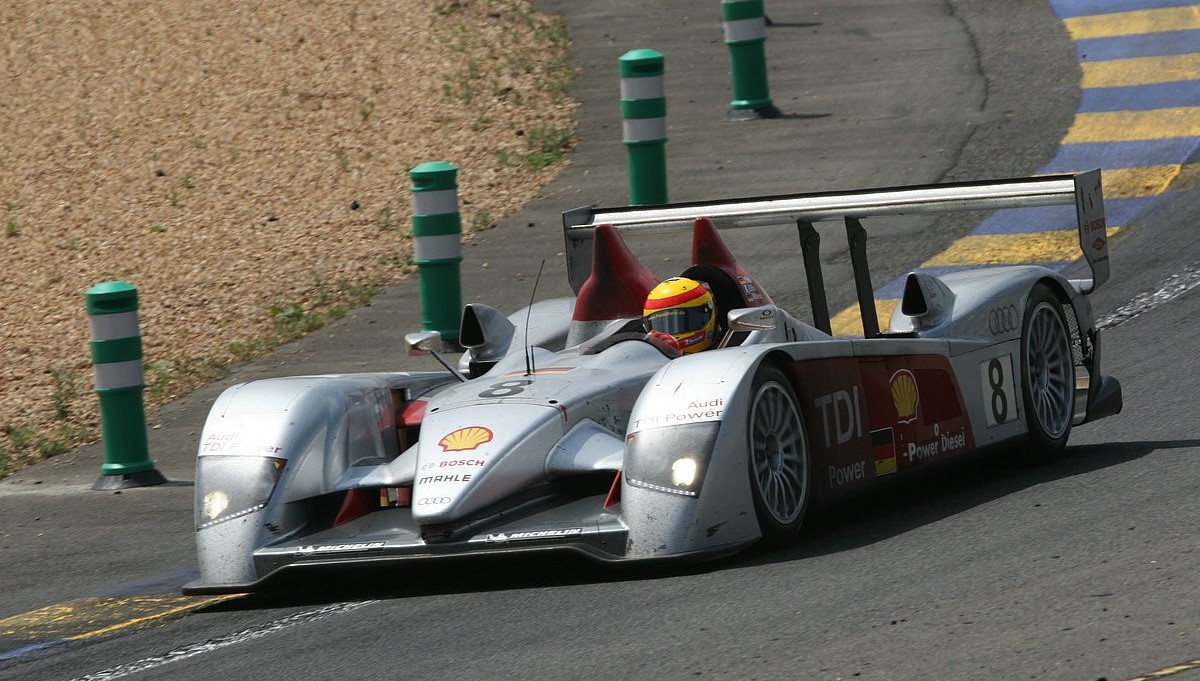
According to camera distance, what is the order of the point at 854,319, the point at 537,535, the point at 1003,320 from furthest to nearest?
the point at 854,319 < the point at 1003,320 < the point at 537,535

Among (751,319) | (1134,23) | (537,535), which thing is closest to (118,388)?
(751,319)

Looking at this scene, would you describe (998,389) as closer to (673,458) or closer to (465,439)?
(673,458)

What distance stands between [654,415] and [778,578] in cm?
70

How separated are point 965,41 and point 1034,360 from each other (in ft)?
29.3

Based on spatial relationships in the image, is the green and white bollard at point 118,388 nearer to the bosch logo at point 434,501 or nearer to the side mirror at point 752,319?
the bosch logo at point 434,501

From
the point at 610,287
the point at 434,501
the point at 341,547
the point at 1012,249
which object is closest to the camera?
the point at 434,501

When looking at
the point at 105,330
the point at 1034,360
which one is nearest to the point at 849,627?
the point at 1034,360

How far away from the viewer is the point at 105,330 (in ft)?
31.2

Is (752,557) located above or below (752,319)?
below

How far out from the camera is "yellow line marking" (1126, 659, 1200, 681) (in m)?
4.57

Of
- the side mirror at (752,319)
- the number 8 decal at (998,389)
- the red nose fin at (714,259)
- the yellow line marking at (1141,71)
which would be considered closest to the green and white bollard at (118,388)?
the red nose fin at (714,259)

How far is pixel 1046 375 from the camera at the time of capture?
8.12m

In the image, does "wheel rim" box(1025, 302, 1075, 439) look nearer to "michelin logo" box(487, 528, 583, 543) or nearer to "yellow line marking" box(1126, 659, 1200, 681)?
"michelin logo" box(487, 528, 583, 543)

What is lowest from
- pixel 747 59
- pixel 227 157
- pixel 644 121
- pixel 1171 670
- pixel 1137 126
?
pixel 1171 670
